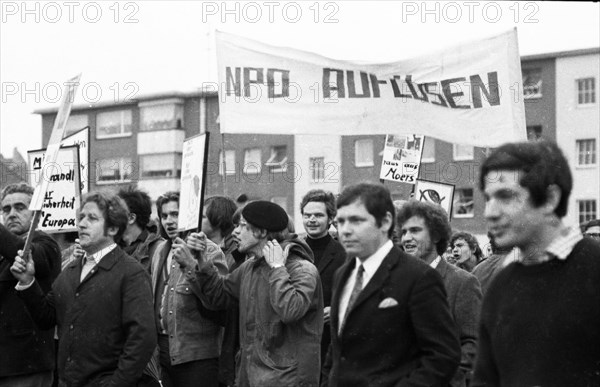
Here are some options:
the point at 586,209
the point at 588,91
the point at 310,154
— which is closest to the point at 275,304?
the point at 586,209

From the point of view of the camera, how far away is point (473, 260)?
11125 mm

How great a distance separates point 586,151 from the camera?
52625mm

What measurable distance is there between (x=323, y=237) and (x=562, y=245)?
519 centimetres

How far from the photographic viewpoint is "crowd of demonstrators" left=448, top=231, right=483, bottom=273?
10961 millimetres

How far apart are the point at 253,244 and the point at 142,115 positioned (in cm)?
6151

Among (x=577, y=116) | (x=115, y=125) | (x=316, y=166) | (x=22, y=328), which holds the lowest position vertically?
(x=22, y=328)

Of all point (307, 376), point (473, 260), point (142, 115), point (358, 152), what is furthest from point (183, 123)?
point (307, 376)

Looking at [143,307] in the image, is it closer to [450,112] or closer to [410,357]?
[410,357]

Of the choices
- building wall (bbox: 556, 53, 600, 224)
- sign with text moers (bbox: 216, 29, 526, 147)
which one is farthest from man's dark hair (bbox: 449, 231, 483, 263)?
building wall (bbox: 556, 53, 600, 224)

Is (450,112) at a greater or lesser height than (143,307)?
greater

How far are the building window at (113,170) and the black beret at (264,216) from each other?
56.7 m

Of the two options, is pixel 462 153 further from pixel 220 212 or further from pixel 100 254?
pixel 100 254

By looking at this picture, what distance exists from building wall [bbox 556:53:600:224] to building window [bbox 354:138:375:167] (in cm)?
1000

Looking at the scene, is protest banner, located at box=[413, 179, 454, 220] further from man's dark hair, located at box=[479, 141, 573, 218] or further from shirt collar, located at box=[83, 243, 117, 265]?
man's dark hair, located at box=[479, 141, 573, 218]
